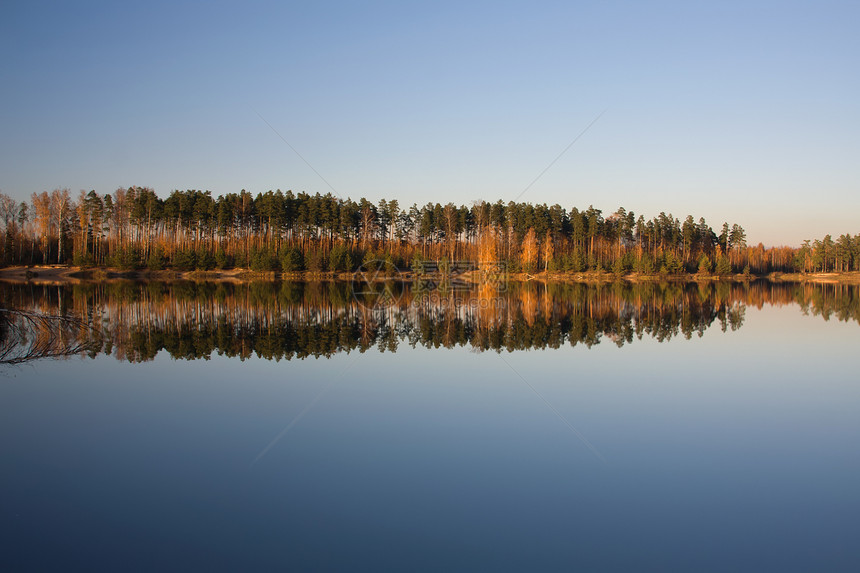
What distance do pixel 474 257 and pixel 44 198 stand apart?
57.9m

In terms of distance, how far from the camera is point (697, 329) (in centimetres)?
1930

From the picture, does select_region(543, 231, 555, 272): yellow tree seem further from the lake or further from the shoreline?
the lake

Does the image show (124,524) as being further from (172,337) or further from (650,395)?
(172,337)

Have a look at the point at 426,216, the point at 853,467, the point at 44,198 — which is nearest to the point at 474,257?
the point at 426,216

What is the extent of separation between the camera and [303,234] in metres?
77.3

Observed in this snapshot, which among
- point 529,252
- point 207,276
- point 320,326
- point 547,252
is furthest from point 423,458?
point 547,252

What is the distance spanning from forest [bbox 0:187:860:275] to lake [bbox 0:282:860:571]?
54146 mm

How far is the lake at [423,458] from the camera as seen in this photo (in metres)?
4.59

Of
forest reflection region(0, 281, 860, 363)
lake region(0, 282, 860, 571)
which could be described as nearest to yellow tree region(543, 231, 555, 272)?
forest reflection region(0, 281, 860, 363)

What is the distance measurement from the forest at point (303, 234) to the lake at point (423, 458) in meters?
54.1

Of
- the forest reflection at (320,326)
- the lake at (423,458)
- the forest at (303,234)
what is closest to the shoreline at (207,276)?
the forest at (303,234)

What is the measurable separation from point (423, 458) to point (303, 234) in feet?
241

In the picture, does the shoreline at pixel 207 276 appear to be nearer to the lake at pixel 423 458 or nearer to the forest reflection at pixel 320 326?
the forest reflection at pixel 320 326

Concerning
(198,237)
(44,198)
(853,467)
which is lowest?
(853,467)
